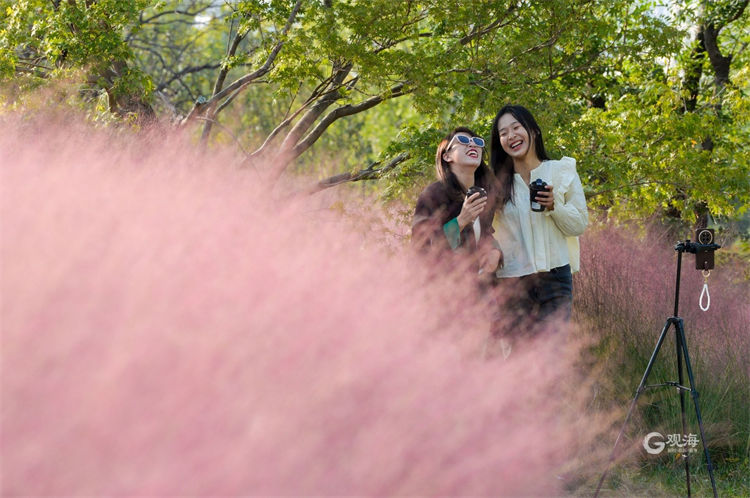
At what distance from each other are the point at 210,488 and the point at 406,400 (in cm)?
75

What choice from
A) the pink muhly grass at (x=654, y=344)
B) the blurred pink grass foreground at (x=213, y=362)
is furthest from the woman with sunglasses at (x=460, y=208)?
the pink muhly grass at (x=654, y=344)

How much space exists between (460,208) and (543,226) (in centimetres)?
43

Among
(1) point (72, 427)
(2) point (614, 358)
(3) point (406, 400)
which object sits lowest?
(2) point (614, 358)

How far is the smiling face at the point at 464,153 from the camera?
3865mm

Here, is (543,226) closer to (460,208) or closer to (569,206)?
(569,206)

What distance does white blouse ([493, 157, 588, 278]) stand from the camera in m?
3.87

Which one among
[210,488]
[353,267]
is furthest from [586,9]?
[210,488]

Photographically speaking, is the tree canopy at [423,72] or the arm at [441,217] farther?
the tree canopy at [423,72]

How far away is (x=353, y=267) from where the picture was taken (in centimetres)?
285

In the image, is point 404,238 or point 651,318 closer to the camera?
point 651,318

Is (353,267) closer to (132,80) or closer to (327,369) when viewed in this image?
(327,369)

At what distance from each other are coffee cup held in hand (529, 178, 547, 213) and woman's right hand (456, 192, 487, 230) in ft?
0.74

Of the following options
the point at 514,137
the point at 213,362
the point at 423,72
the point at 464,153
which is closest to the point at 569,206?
the point at 514,137

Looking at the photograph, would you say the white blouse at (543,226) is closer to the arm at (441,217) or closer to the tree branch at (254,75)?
the arm at (441,217)
